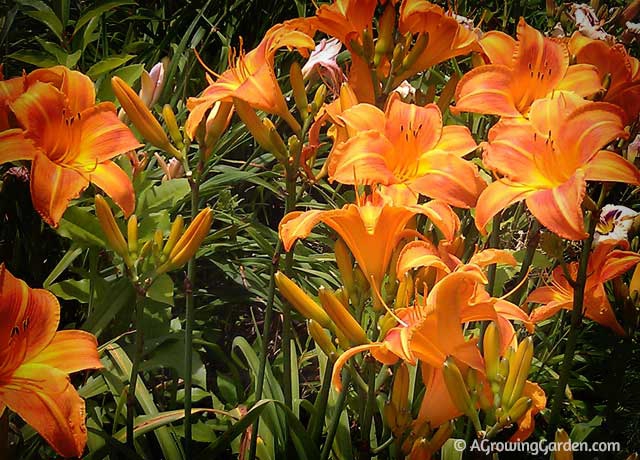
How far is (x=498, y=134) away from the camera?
2.94 ft

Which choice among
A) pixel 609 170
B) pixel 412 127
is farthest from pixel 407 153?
pixel 609 170

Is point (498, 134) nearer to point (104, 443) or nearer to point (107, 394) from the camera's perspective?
point (104, 443)

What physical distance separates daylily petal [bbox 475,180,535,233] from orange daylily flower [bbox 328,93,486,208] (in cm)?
2

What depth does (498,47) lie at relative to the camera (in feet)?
3.30

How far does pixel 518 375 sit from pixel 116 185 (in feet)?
1.64

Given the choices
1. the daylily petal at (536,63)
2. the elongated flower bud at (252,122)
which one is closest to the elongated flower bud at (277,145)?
the elongated flower bud at (252,122)

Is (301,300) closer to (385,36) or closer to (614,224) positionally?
(385,36)

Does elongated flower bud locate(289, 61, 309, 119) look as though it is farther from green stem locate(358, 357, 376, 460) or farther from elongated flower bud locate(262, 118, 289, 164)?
green stem locate(358, 357, 376, 460)

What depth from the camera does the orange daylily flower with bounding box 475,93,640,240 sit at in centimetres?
81

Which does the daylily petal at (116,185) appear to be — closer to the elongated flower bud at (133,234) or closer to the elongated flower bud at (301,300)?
the elongated flower bud at (133,234)

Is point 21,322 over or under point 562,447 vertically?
over

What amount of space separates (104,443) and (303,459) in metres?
0.26

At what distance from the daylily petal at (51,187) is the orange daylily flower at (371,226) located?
0.79 feet

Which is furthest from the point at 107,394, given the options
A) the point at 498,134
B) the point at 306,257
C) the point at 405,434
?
the point at 498,134
